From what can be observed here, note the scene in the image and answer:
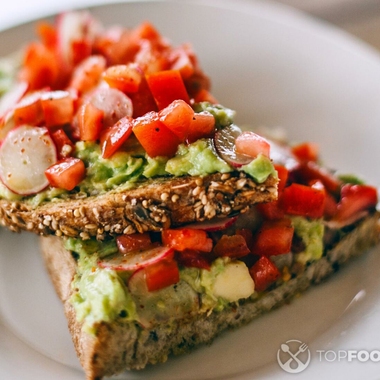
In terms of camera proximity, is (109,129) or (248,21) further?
(248,21)

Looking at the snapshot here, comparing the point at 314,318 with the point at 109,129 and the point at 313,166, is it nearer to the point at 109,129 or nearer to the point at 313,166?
the point at 313,166

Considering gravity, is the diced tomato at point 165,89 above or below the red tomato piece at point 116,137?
above

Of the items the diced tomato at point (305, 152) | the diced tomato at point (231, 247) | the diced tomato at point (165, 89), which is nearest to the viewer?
the diced tomato at point (231, 247)

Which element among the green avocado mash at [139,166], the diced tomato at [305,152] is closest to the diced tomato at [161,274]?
the green avocado mash at [139,166]

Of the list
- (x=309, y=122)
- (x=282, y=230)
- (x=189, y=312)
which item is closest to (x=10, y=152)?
(x=189, y=312)

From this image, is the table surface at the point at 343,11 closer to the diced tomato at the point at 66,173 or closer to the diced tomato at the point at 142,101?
the diced tomato at the point at 142,101

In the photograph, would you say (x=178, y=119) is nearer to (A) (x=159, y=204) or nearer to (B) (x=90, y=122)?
(A) (x=159, y=204)

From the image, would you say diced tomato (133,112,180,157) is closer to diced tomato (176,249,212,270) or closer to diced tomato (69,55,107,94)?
diced tomato (176,249,212,270)
